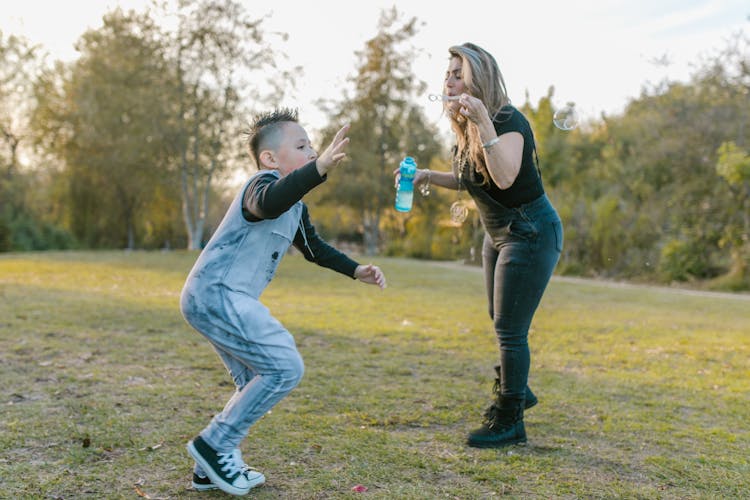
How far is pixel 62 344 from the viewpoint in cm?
604

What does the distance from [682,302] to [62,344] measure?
1014 centimetres

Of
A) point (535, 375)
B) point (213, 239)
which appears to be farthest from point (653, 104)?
point (213, 239)

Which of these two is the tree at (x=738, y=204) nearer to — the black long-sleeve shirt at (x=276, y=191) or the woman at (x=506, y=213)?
the woman at (x=506, y=213)

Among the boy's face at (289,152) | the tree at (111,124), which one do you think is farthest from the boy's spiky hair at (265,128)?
the tree at (111,124)

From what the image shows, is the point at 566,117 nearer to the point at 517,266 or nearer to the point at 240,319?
the point at 517,266

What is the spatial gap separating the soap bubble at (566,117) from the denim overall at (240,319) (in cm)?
178

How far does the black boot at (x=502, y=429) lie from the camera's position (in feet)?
11.8

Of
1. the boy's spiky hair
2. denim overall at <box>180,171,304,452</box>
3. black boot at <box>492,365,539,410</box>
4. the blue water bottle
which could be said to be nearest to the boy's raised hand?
denim overall at <box>180,171,304,452</box>

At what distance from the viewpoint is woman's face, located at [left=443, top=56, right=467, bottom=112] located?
133 inches

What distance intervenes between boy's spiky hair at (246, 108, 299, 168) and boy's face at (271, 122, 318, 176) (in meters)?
0.04

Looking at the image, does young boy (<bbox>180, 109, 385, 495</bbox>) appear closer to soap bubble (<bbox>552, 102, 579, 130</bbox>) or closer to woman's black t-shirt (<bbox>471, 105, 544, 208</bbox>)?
Answer: woman's black t-shirt (<bbox>471, 105, 544, 208</bbox>)

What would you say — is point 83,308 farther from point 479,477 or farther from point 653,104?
point 653,104

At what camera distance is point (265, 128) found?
302cm

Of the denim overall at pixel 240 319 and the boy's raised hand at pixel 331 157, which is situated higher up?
the boy's raised hand at pixel 331 157
